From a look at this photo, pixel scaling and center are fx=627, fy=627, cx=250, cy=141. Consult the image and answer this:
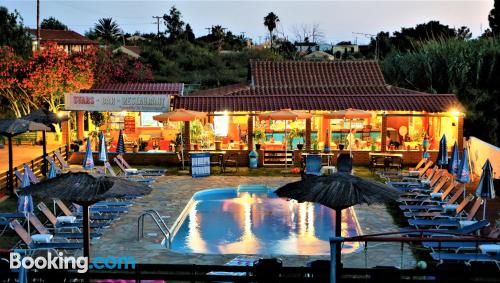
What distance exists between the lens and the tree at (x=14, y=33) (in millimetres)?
47312

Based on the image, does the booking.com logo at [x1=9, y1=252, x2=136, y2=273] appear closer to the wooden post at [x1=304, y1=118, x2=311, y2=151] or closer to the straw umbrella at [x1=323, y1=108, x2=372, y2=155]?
the straw umbrella at [x1=323, y1=108, x2=372, y2=155]

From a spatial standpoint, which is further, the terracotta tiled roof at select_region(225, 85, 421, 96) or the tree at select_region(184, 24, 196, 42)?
the tree at select_region(184, 24, 196, 42)

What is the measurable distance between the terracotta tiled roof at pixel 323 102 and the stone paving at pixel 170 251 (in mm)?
4983

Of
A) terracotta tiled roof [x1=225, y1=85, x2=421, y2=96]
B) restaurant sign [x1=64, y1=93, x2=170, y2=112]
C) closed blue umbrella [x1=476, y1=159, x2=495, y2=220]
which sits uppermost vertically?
terracotta tiled roof [x1=225, y1=85, x2=421, y2=96]

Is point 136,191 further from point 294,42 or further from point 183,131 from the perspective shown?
point 294,42

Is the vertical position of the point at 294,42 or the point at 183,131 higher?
the point at 294,42

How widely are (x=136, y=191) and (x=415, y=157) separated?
18542mm

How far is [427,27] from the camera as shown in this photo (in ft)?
282

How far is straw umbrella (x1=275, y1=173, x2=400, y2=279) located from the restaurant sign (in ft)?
58.2

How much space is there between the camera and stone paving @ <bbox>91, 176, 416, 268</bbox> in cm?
1398

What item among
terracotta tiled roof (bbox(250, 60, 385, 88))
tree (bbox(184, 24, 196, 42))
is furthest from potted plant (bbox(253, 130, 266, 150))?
tree (bbox(184, 24, 196, 42))

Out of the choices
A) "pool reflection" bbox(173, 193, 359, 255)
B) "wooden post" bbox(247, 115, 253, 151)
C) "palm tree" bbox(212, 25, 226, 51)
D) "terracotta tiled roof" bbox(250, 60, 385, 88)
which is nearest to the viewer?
"pool reflection" bbox(173, 193, 359, 255)

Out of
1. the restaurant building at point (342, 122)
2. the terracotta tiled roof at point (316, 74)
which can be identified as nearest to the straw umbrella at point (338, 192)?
the restaurant building at point (342, 122)

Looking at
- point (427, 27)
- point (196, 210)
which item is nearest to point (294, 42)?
point (427, 27)
